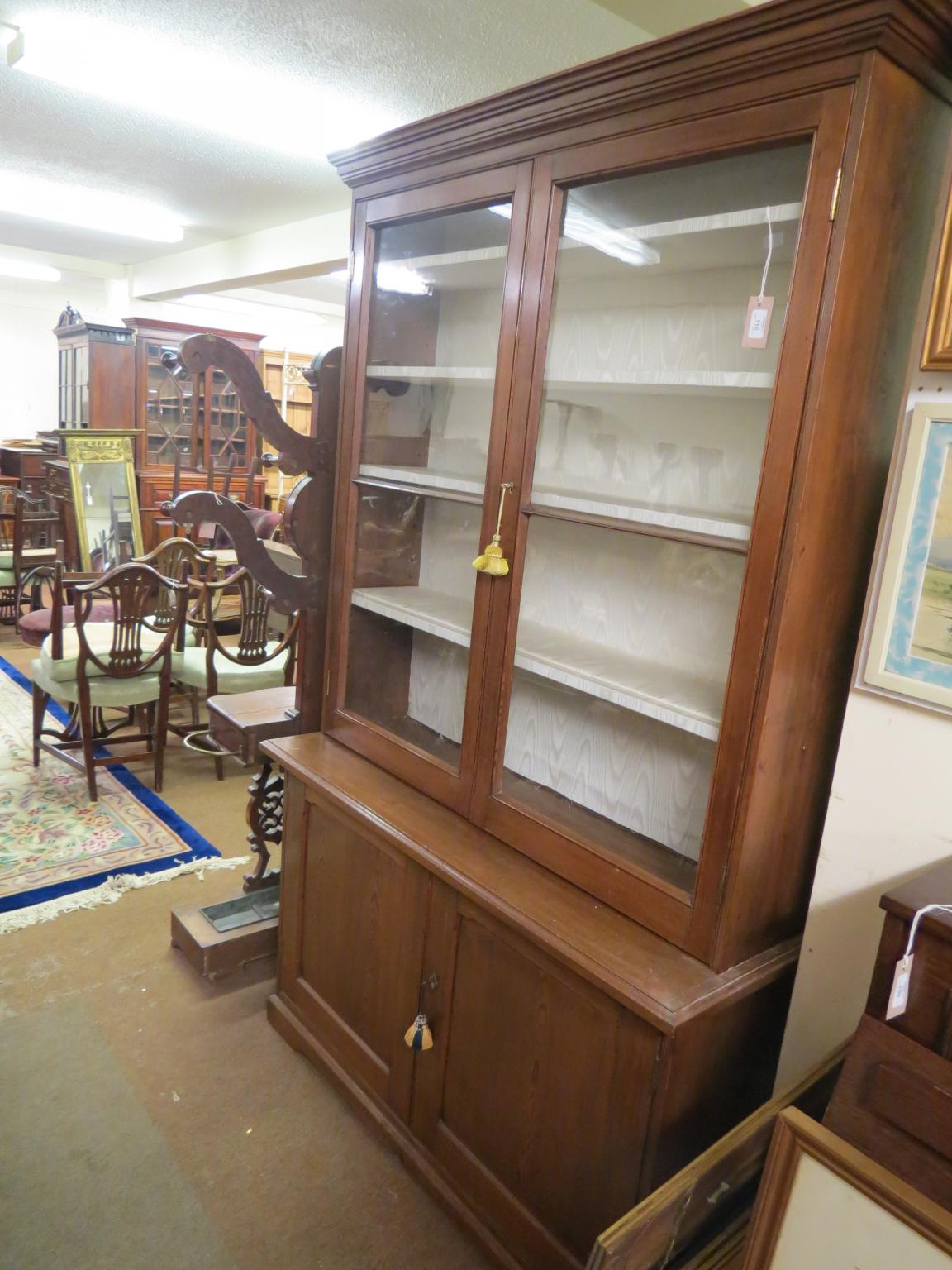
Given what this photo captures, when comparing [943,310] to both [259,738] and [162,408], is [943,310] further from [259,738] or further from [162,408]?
[162,408]

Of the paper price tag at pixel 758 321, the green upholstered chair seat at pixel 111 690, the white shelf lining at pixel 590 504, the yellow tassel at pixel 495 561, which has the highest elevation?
the paper price tag at pixel 758 321

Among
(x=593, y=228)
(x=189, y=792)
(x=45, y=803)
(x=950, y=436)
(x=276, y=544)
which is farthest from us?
(x=276, y=544)

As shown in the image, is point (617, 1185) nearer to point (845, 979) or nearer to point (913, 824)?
point (845, 979)

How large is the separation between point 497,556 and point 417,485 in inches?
13.6

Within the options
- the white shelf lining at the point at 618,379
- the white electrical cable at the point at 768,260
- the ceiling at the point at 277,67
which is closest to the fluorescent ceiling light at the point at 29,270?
the ceiling at the point at 277,67

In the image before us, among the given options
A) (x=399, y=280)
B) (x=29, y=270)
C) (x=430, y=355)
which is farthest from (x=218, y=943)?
(x=29, y=270)

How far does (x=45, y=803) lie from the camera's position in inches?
124

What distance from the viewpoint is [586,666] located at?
1.51 m

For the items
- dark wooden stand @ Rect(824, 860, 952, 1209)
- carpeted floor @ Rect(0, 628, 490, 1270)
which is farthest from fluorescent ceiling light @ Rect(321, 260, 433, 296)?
carpeted floor @ Rect(0, 628, 490, 1270)

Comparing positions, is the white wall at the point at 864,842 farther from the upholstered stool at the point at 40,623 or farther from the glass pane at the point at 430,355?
the upholstered stool at the point at 40,623

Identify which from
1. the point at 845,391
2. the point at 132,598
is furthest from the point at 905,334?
the point at 132,598

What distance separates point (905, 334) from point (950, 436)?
0.58 feet

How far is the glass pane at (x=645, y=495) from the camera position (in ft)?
4.08

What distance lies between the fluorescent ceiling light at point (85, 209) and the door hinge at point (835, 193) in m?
4.04
